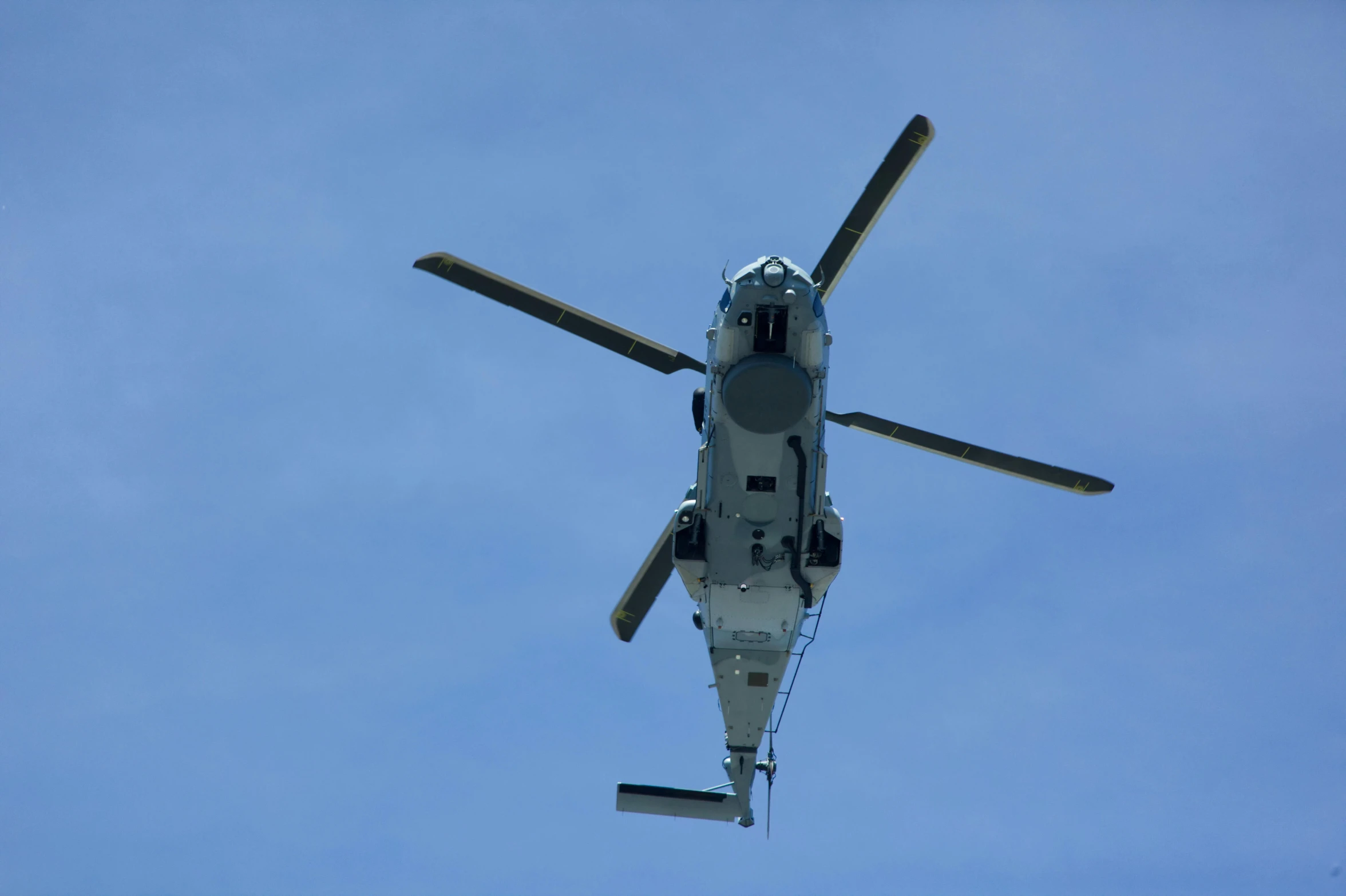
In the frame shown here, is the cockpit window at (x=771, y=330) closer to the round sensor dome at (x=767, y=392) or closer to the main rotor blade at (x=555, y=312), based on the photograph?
the round sensor dome at (x=767, y=392)

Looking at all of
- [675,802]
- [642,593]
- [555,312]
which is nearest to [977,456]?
[642,593]

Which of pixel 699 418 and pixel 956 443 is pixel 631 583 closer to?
pixel 699 418

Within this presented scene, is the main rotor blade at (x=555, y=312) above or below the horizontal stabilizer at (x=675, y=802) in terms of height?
above

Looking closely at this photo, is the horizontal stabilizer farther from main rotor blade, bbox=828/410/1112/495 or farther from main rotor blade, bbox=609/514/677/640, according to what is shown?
main rotor blade, bbox=828/410/1112/495

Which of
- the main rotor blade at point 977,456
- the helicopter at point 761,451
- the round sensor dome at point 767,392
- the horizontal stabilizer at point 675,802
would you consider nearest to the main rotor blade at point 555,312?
the helicopter at point 761,451

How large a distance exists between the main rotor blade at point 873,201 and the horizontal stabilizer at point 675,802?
50.0ft

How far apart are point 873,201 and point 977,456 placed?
716 cm

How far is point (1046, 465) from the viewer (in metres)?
32.8

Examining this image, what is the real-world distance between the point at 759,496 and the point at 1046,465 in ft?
26.2

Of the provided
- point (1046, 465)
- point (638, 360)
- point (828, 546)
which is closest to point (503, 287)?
point (638, 360)

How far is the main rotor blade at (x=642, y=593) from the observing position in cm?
3281

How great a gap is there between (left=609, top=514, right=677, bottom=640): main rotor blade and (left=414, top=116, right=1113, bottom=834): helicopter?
0.04 m

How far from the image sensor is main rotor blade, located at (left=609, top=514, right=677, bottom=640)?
32.8 meters

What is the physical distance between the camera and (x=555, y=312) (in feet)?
100
